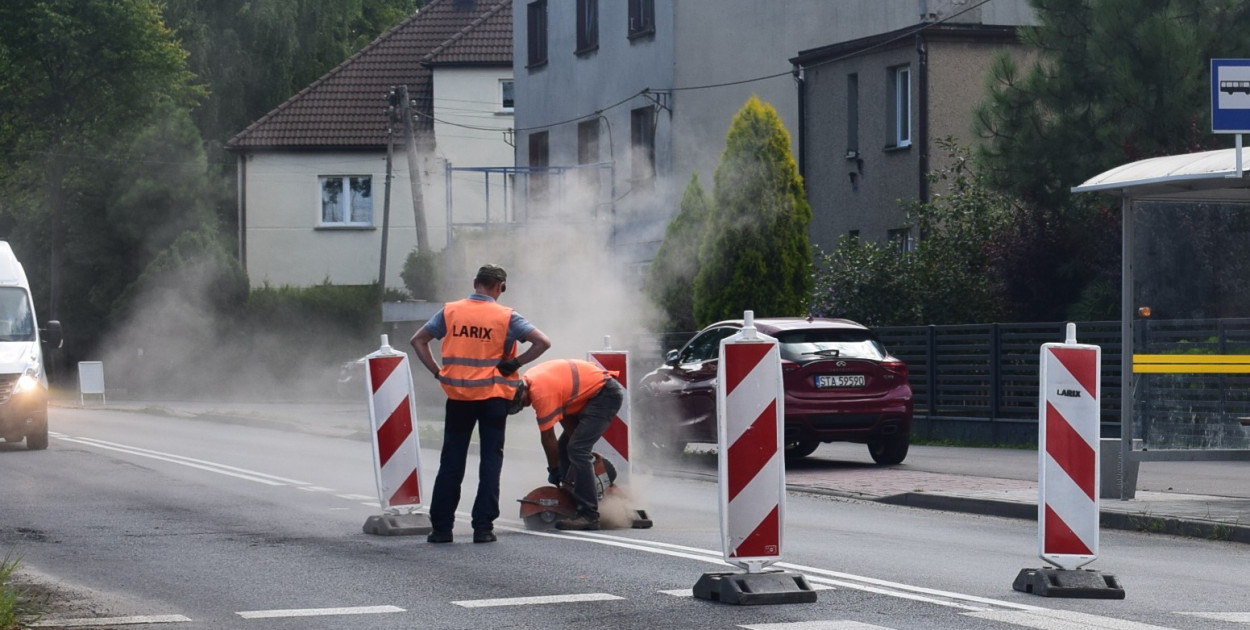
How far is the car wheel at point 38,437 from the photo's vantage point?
21.7m

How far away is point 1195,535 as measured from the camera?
39.3 feet

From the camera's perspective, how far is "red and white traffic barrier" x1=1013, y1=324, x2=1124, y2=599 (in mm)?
8703

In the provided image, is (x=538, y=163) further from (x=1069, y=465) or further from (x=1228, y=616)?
(x=1228, y=616)

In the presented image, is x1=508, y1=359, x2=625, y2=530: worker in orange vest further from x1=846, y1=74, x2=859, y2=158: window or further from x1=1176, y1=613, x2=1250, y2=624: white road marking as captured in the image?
x1=846, y1=74, x2=859, y2=158: window

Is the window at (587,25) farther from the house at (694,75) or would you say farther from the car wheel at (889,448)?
the car wheel at (889,448)

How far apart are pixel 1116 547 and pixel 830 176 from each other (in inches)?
883

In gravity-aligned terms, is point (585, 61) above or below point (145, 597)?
above

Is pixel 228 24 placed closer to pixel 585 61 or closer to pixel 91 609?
pixel 585 61

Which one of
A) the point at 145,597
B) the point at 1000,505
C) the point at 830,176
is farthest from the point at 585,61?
the point at 145,597

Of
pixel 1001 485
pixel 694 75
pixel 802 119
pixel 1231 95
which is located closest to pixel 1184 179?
pixel 1231 95

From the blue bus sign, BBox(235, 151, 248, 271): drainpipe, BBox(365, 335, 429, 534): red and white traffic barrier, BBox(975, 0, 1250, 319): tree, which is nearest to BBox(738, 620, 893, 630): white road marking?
BBox(365, 335, 429, 534): red and white traffic barrier

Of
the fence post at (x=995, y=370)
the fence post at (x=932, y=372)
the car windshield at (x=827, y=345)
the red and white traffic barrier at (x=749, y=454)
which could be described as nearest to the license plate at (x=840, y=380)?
the car windshield at (x=827, y=345)

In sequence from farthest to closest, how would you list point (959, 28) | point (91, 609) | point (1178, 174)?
point (959, 28) → point (1178, 174) → point (91, 609)

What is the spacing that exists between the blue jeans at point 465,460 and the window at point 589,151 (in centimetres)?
2828
